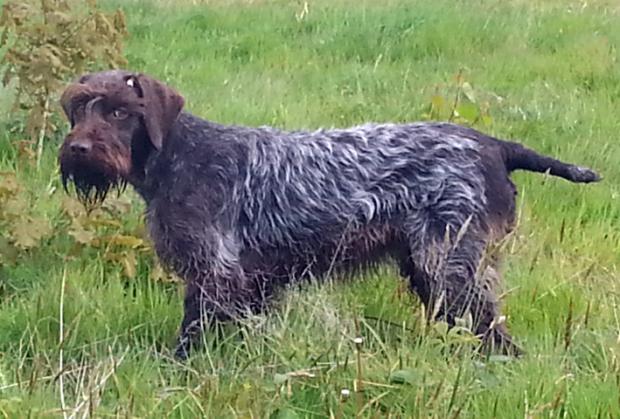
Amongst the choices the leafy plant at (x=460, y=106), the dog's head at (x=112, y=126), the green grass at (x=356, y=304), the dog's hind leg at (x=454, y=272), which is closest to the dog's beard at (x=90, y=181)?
the dog's head at (x=112, y=126)

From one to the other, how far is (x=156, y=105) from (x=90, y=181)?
0.46 metres

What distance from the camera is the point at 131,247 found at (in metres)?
6.05

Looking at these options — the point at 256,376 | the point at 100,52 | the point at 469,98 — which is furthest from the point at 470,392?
the point at 469,98

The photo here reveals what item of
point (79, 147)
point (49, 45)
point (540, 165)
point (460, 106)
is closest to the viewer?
point (79, 147)

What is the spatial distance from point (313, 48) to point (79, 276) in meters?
6.03

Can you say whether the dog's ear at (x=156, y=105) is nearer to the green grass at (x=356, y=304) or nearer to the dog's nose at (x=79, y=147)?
the dog's nose at (x=79, y=147)

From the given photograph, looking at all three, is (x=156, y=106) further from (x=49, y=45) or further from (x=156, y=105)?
(x=49, y=45)

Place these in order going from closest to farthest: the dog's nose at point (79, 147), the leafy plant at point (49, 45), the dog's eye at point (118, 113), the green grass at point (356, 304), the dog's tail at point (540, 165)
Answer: the green grass at point (356, 304), the dog's nose at point (79, 147), the dog's eye at point (118, 113), the dog's tail at point (540, 165), the leafy plant at point (49, 45)

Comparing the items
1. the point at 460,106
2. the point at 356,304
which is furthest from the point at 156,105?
the point at 460,106

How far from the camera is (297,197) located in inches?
215

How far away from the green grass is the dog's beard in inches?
16.4

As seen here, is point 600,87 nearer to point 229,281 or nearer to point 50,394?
point 229,281

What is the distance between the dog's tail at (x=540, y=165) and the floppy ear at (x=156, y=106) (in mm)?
1606

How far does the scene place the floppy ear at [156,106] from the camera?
5250mm
